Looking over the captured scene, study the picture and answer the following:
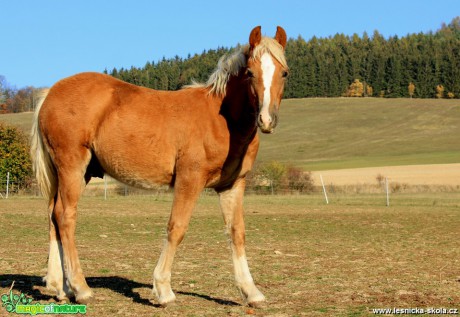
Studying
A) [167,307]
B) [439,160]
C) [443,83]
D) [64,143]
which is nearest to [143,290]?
Result: [167,307]

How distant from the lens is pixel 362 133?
8738 cm

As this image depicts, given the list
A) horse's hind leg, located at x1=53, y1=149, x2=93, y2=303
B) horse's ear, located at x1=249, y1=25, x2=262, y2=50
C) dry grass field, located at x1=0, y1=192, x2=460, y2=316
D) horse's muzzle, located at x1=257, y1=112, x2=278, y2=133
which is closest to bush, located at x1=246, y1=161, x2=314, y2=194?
dry grass field, located at x1=0, y1=192, x2=460, y2=316

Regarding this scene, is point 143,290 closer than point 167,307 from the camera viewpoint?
No

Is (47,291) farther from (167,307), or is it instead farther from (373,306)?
(373,306)

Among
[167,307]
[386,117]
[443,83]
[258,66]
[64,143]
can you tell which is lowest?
[167,307]

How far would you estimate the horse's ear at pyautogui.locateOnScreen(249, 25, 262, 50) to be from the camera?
21.8ft

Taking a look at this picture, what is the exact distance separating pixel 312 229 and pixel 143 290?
10046 millimetres

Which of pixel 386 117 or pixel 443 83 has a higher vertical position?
pixel 443 83

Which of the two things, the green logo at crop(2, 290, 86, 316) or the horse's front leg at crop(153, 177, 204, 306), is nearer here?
the green logo at crop(2, 290, 86, 316)

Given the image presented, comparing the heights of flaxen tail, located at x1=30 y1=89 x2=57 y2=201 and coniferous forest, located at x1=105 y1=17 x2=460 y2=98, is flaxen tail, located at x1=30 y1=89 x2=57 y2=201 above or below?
below

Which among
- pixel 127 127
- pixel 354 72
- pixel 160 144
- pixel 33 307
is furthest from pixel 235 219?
pixel 354 72

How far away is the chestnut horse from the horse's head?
22mm

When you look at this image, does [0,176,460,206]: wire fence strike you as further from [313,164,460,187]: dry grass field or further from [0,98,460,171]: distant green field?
[0,98,460,171]: distant green field

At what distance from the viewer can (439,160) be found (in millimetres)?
66312
